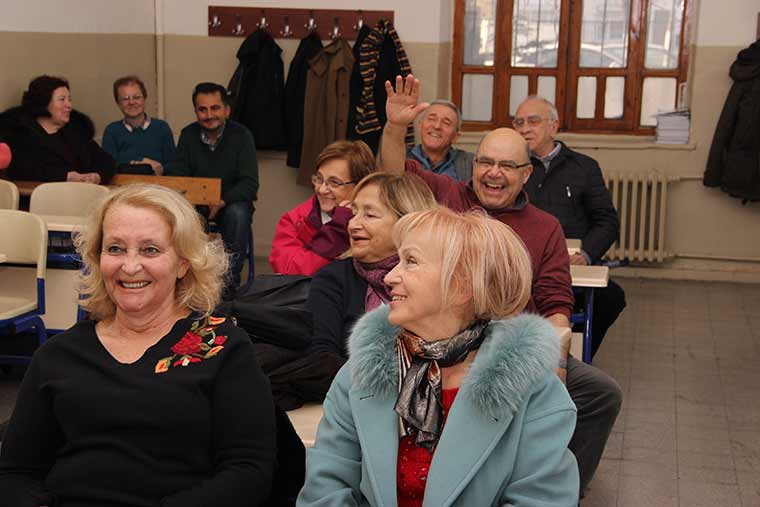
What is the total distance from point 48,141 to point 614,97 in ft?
13.7

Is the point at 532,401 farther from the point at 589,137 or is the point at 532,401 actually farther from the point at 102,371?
the point at 589,137

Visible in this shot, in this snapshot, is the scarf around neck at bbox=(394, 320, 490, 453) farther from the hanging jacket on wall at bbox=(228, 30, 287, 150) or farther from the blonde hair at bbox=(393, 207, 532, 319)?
the hanging jacket on wall at bbox=(228, 30, 287, 150)

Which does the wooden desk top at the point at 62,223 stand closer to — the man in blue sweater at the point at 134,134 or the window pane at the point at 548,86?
the man in blue sweater at the point at 134,134

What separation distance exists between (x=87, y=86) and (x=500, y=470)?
6058 mm

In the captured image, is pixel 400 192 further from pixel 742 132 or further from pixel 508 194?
pixel 742 132

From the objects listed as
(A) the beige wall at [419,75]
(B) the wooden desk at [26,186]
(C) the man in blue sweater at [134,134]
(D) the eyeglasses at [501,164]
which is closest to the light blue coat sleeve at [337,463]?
(D) the eyeglasses at [501,164]

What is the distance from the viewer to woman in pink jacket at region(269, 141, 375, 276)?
4125mm

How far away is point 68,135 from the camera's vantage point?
666cm

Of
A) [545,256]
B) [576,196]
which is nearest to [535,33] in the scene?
[576,196]

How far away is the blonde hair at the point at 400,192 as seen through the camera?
3531 mm

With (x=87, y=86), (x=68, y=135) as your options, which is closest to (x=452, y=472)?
(x=68, y=135)

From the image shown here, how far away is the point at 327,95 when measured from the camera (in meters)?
8.02

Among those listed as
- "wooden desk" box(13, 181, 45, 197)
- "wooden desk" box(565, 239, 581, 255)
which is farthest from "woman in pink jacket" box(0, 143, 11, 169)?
"wooden desk" box(565, 239, 581, 255)

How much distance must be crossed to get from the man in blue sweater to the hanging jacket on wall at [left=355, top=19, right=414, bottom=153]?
56.7 inches
